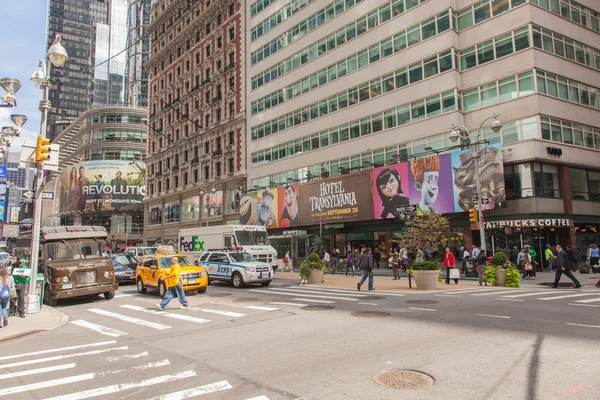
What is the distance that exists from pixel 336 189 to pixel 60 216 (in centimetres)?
8379

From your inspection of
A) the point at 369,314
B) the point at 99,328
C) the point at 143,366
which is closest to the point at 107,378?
the point at 143,366

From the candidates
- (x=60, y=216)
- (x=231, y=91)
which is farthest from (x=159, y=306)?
(x=60, y=216)

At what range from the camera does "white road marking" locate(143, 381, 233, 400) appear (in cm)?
535

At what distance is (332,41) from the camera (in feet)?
131

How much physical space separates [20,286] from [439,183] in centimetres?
2489

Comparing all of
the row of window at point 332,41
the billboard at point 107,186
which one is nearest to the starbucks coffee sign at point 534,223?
the row of window at point 332,41

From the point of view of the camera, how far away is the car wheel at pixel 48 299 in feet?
50.0

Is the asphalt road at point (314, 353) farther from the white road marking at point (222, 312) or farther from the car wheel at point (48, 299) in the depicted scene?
the car wheel at point (48, 299)

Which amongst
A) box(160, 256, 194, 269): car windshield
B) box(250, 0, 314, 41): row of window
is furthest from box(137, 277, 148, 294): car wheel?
box(250, 0, 314, 41): row of window

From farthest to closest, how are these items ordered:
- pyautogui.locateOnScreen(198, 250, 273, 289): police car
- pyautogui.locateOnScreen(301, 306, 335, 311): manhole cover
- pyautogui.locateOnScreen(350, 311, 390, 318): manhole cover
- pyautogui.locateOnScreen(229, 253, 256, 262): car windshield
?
pyautogui.locateOnScreen(229, 253, 256, 262): car windshield, pyautogui.locateOnScreen(198, 250, 273, 289): police car, pyautogui.locateOnScreen(301, 306, 335, 311): manhole cover, pyautogui.locateOnScreen(350, 311, 390, 318): manhole cover

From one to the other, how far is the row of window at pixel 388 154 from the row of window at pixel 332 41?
364 inches

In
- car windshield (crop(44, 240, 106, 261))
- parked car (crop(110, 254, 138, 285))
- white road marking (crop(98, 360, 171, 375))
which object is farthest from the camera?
parked car (crop(110, 254, 138, 285))

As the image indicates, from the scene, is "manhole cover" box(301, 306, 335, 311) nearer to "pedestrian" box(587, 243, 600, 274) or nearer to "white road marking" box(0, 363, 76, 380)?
"white road marking" box(0, 363, 76, 380)

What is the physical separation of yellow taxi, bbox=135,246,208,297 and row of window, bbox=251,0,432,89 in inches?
1020
